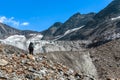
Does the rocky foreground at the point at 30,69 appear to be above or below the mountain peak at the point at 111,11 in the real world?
below

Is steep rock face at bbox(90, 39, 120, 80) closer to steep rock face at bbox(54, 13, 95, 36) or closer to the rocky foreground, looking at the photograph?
the rocky foreground

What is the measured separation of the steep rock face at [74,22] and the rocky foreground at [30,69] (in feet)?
501

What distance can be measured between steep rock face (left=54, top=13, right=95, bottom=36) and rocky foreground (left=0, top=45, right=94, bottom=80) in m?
153

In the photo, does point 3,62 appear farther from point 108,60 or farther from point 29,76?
point 108,60

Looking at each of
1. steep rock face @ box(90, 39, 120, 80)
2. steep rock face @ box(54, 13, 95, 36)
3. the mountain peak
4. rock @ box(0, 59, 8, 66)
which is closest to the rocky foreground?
rock @ box(0, 59, 8, 66)

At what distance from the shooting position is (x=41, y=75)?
44.3 feet

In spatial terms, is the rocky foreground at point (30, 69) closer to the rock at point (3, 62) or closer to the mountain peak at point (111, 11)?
the rock at point (3, 62)

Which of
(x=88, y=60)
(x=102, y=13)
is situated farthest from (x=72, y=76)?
(x=102, y=13)

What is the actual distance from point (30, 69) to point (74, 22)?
552 feet

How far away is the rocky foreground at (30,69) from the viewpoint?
1296 cm

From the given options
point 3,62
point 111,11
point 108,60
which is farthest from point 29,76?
point 111,11

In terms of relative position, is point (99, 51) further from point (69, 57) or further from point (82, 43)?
point (82, 43)

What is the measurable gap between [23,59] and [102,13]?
136906 millimetres

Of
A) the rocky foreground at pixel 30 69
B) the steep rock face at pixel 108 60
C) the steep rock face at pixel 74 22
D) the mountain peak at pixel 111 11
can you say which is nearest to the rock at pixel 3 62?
the rocky foreground at pixel 30 69
